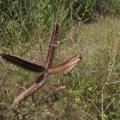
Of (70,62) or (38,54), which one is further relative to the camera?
(38,54)

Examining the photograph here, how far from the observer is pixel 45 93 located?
2.96 meters

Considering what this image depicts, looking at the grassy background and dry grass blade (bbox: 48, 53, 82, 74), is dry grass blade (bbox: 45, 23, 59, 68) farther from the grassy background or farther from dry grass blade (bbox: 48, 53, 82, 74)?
the grassy background

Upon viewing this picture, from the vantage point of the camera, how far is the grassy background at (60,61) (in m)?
2.83

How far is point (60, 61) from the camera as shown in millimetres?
3084

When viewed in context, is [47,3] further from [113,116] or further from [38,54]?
[113,116]

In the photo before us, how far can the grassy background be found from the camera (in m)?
2.83

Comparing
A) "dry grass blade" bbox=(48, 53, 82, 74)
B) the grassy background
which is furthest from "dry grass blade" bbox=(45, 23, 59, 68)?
the grassy background

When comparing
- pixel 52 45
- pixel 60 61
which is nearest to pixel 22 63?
pixel 52 45

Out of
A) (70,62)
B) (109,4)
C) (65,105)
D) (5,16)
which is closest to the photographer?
(70,62)

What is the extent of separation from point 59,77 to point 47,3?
92 cm

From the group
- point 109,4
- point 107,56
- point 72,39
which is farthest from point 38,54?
point 109,4

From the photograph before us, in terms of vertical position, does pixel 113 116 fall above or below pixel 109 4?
below

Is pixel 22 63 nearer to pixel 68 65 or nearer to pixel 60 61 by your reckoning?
pixel 68 65

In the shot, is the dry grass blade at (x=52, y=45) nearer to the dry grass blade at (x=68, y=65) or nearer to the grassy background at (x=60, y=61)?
the dry grass blade at (x=68, y=65)
